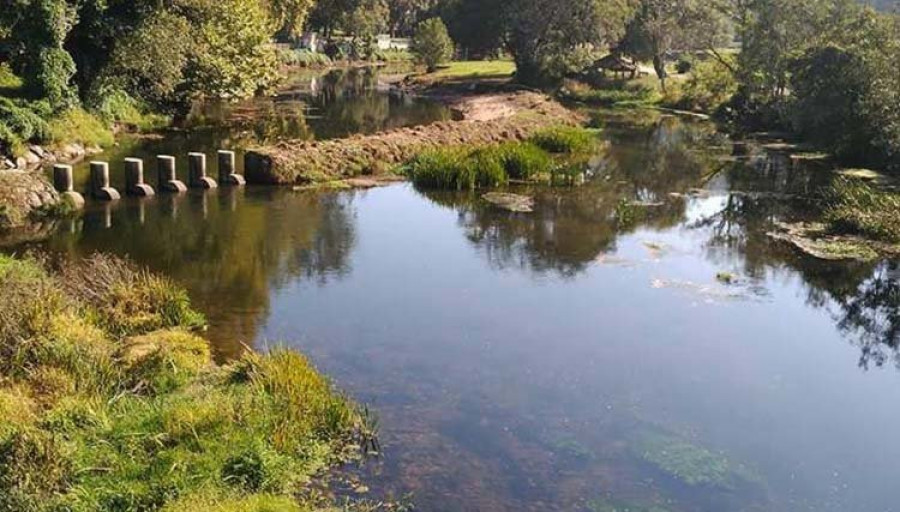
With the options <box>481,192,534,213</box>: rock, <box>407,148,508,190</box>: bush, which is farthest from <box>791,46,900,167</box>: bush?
<box>407,148,508,190</box>: bush

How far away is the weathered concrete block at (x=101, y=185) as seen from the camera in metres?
26.3

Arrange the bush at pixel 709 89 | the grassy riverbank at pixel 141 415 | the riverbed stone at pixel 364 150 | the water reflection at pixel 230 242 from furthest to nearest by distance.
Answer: the bush at pixel 709 89, the riverbed stone at pixel 364 150, the water reflection at pixel 230 242, the grassy riverbank at pixel 141 415

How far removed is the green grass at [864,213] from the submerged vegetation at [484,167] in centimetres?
954

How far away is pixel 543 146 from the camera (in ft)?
128

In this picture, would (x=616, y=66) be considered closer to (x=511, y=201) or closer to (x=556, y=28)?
(x=556, y=28)

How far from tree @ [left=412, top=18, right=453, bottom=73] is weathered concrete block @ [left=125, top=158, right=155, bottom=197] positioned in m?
53.7

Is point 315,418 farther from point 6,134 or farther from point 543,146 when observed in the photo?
point 543,146

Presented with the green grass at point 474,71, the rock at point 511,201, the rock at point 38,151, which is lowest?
the rock at point 511,201

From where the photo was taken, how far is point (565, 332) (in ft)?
57.9

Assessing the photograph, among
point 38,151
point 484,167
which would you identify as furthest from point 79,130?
point 484,167

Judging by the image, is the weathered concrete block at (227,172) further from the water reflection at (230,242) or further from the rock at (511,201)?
the rock at (511,201)

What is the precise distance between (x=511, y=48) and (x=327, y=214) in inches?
1950

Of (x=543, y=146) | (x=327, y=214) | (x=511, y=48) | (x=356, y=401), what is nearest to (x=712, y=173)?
(x=543, y=146)

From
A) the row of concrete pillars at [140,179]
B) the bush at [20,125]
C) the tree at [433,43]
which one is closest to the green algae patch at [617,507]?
the row of concrete pillars at [140,179]
